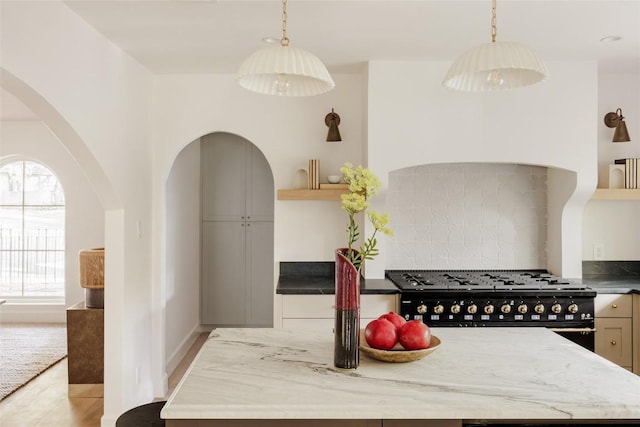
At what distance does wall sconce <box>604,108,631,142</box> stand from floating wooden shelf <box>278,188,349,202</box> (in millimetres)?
2100

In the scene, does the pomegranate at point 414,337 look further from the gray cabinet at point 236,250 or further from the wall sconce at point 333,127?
the gray cabinet at point 236,250

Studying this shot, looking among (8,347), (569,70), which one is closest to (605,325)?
(569,70)

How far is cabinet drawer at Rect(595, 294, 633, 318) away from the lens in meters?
3.72

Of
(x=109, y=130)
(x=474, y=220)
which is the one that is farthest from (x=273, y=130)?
(x=474, y=220)

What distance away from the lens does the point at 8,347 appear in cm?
570

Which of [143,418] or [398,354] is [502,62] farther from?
[143,418]

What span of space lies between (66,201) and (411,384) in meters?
6.22

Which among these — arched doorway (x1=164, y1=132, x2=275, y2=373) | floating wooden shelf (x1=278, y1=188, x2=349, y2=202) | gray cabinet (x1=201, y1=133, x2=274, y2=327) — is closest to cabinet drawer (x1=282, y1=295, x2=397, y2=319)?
floating wooden shelf (x1=278, y1=188, x2=349, y2=202)

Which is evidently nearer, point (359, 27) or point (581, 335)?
point (359, 27)

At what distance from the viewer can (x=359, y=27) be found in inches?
124

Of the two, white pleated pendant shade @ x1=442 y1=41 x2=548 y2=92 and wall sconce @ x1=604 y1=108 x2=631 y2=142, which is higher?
wall sconce @ x1=604 y1=108 x2=631 y2=142

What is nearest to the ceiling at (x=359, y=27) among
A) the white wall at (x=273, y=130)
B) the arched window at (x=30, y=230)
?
the white wall at (x=273, y=130)

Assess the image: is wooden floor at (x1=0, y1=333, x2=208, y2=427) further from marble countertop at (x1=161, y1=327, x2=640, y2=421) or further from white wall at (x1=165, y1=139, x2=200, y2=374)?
marble countertop at (x1=161, y1=327, x2=640, y2=421)

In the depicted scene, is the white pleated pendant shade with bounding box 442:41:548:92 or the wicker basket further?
the wicker basket
